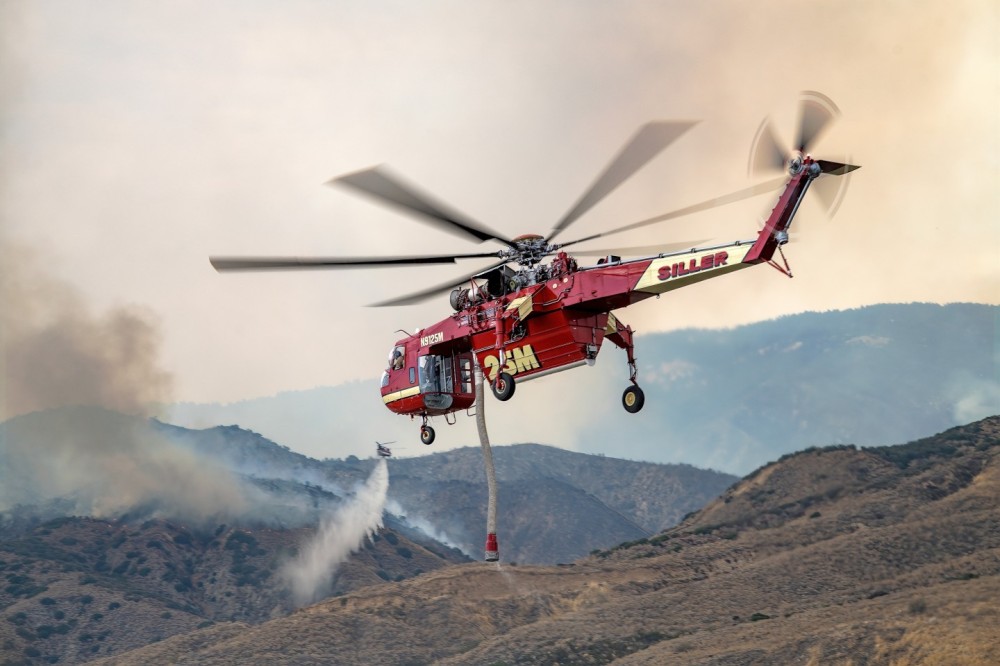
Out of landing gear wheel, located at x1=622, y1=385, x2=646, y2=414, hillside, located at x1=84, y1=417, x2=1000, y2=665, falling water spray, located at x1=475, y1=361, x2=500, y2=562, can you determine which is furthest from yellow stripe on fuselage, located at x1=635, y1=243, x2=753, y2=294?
hillside, located at x1=84, y1=417, x2=1000, y2=665

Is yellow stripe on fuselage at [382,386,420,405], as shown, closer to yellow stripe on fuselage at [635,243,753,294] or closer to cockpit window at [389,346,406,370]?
cockpit window at [389,346,406,370]

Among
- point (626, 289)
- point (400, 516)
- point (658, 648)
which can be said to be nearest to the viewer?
point (626, 289)

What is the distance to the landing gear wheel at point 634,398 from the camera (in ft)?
115

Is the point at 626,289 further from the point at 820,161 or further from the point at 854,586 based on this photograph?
the point at 854,586

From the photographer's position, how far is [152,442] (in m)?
161

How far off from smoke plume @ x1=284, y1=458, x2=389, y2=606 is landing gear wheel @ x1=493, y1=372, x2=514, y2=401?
115361 millimetres

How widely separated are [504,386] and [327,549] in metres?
128

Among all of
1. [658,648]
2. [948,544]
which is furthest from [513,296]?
[948,544]

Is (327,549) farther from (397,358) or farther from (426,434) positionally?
(426,434)

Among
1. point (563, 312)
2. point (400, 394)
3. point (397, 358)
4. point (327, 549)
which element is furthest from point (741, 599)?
point (327, 549)

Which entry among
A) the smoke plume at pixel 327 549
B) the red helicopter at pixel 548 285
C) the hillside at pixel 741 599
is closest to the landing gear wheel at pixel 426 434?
the red helicopter at pixel 548 285

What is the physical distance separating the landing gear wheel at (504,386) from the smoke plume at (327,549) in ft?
378

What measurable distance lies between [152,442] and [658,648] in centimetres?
10237

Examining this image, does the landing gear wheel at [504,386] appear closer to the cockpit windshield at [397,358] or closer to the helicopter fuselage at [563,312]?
the helicopter fuselage at [563,312]
